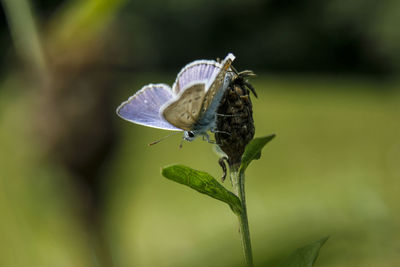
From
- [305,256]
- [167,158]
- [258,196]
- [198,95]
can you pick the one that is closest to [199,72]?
[198,95]

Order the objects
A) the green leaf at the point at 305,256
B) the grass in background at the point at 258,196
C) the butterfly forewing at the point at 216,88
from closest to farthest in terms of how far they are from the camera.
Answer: the green leaf at the point at 305,256 < the butterfly forewing at the point at 216,88 < the grass in background at the point at 258,196

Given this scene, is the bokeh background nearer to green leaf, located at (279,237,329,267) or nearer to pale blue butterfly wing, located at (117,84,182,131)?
pale blue butterfly wing, located at (117,84,182,131)

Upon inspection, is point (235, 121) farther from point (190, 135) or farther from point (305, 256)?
point (305, 256)

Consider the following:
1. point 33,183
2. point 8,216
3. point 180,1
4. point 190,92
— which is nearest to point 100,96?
point 33,183

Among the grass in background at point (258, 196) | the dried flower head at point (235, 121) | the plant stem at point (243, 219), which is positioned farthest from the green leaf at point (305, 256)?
the grass in background at point (258, 196)

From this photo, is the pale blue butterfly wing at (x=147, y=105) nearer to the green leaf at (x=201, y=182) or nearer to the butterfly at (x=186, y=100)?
the butterfly at (x=186, y=100)

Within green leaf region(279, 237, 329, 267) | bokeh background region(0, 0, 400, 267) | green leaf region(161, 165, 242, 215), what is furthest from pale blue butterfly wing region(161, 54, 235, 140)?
bokeh background region(0, 0, 400, 267)
